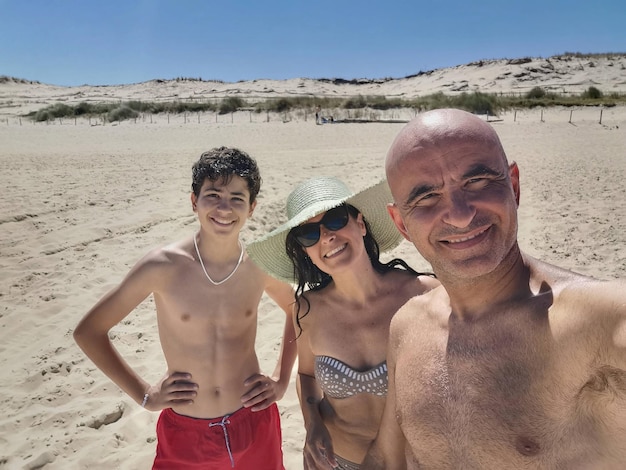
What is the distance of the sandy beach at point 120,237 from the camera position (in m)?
3.90

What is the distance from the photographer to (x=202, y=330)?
252 cm

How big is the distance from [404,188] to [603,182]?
11.5 meters

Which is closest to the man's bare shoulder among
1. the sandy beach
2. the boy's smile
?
the boy's smile

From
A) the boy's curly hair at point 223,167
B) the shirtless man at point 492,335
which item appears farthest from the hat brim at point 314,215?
the shirtless man at point 492,335

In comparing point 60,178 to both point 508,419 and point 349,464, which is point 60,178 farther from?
point 508,419

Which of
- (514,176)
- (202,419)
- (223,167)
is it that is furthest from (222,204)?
(514,176)

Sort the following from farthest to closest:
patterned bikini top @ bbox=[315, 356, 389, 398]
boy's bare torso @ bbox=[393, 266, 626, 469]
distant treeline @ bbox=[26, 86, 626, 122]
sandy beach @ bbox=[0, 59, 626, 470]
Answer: distant treeline @ bbox=[26, 86, 626, 122], sandy beach @ bbox=[0, 59, 626, 470], patterned bikini top @ bbox=[315, 356, 389, 398], boy's bare torso @ bbox=[393, 266, 626, 469]

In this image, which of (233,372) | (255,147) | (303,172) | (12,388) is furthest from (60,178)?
(233,372)

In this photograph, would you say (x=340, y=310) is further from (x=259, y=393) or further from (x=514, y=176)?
(x=514, y=176)

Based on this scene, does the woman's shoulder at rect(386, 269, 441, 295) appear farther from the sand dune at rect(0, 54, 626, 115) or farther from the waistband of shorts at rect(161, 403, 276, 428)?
the sand dune at rect(0, 54, 626, 115)

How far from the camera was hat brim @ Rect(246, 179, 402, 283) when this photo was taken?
2.15 m

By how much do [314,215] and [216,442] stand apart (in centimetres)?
130

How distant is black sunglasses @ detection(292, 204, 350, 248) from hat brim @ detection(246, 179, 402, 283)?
0.15 feet

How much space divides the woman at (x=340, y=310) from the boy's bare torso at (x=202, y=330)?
373mm
